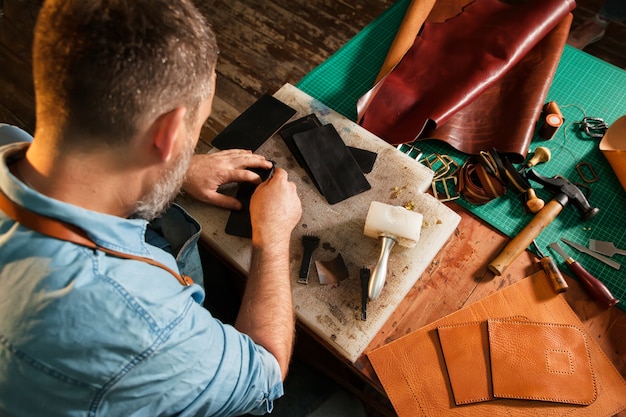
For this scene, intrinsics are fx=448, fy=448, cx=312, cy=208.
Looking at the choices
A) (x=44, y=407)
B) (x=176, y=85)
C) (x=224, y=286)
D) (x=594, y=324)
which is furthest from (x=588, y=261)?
(x=44, y=407)

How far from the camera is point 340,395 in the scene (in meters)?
1.33

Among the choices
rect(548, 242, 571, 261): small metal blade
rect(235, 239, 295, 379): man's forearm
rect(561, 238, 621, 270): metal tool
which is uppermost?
rect(561, 238, 621, 270): metal tool

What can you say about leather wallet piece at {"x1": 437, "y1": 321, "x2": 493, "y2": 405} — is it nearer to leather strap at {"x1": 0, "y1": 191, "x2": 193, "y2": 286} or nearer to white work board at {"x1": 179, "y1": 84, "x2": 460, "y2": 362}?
white work board at {"x1": 179, "y1": 84, "x2": 460, "y2": 362}

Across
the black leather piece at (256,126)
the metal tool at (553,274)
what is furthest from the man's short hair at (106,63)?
the metal tool at (553,274)

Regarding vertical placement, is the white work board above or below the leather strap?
below

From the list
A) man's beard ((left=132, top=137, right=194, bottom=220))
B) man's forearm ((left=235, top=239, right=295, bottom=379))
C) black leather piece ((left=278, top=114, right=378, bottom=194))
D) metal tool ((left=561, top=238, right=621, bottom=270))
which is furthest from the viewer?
black leather piece ((left=278, top=114, right=378, bottom=194))

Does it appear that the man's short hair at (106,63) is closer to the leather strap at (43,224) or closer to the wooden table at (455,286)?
the leather strap at (43,224)

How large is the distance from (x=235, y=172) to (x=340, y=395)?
0.73 meters

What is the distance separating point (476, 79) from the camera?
1553 millimetres

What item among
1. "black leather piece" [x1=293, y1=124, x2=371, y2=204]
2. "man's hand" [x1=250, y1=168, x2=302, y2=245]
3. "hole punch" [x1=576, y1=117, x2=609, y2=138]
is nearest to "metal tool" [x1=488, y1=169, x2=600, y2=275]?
"hole punch" [x1=576, y1=117, x2=609, y2=138]

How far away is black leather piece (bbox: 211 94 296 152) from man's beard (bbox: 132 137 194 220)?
1.48ft

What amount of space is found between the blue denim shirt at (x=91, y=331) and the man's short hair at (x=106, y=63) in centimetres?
15

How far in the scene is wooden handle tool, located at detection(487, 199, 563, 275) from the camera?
127 centimetres

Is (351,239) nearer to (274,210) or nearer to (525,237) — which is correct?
(274,210)
